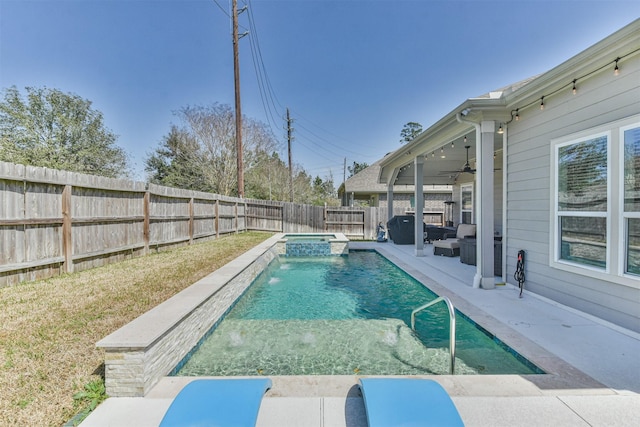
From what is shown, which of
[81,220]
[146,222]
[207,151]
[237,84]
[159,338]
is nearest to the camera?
[159,338]

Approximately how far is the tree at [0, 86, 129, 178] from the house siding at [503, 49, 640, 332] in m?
20.9

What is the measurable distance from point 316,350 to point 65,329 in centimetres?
269

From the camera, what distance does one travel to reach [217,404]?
194 cm

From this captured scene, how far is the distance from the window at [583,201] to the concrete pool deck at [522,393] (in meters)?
0.94

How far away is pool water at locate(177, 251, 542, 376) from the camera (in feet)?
9.99

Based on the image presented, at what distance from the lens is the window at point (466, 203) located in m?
11.5

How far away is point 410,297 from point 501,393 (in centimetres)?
320

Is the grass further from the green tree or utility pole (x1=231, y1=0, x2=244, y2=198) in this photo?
the green tree

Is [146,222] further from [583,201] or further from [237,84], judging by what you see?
[237,84]

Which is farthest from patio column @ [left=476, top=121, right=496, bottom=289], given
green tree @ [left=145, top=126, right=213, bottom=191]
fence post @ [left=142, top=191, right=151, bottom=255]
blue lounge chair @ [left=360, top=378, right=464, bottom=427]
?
green tree @ [left=145, top=126, right=213, bottom=191]

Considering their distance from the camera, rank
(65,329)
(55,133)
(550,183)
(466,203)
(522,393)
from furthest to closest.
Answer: (55,133)
(466,203)
(550,183)
(65,329)
(522,393)

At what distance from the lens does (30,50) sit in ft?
48.2

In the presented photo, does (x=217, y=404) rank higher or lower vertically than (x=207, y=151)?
lower

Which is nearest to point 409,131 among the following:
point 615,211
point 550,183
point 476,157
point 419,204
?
point 419,204
